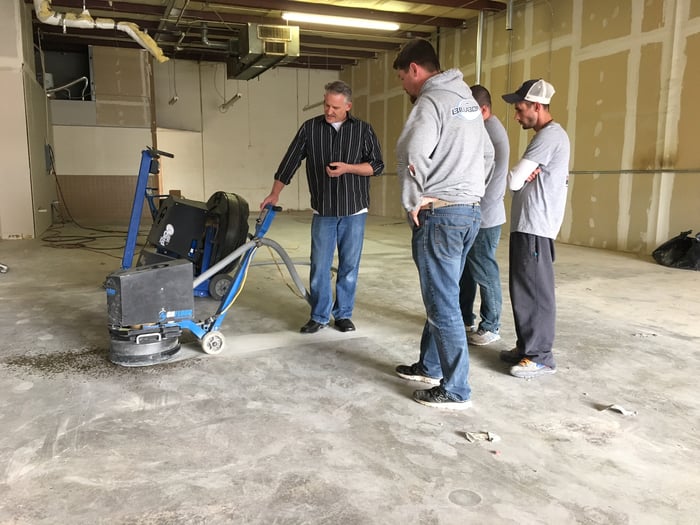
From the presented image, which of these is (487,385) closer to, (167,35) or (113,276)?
(113,276)

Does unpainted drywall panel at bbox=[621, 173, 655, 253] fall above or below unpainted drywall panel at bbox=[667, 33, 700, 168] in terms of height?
below

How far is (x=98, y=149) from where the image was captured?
9.98 metres

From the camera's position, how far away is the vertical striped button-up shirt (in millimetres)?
2990

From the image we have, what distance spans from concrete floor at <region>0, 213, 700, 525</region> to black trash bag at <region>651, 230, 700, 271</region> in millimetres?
2073

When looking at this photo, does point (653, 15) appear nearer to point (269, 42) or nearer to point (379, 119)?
point (269, 42)

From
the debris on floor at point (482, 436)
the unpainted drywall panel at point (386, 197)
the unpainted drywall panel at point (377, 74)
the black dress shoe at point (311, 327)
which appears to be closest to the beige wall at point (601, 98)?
the unpainted drywall panel at point (377, 74)

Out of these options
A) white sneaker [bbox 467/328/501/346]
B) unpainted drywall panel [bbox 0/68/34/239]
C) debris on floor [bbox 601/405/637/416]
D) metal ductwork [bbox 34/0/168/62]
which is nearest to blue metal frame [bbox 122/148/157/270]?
white sneaker [bbox 467/328/501/346]

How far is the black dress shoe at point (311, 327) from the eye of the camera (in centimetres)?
307

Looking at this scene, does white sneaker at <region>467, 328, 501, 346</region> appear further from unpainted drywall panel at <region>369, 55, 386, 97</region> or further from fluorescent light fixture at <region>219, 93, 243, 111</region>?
fluorescent light fixture at <region>219, 93, 243, 111</region>

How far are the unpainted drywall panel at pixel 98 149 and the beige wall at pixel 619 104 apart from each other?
661 centimetres

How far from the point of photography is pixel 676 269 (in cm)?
520

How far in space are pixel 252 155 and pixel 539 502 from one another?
11859 mm

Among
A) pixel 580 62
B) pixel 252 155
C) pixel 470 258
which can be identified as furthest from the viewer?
pixel 252 155

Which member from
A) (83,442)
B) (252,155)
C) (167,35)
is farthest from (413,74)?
(252,155)
